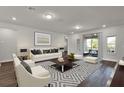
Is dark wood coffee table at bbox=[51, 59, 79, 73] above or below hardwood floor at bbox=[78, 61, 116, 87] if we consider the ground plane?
above

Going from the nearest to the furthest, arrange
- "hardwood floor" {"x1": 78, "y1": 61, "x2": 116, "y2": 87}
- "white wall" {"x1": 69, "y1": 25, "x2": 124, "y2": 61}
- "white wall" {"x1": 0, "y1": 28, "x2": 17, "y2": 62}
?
"hardwood floor" {"x1": 78, "y1": 61, "x2": 116, "y2": 87}, "white wall" {"x1": 0, "y1": 28, "x2": 17, "y2": 62}, "white wall" {"x1": 69, "y1": 25, "x2": 124, "y2": 61}

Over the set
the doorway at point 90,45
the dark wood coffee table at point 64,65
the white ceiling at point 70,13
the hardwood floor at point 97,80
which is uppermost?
the white ceiling at point 70,13

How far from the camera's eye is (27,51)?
5.64 metres

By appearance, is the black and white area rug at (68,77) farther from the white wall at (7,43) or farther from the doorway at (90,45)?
the doorway at (90,45)

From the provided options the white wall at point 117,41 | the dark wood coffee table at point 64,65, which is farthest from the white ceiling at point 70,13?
the dark wood coffee table at point 64,65

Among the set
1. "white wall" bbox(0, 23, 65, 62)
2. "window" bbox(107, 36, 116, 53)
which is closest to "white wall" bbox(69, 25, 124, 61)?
"window" bbox(107, 36, 116, 53)

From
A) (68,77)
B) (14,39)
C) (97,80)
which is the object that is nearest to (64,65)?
(68,77)

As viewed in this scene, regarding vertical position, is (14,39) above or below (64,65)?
above

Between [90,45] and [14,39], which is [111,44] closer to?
[90,45]

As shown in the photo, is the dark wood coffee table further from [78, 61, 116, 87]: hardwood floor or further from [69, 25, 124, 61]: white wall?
[69, 25, 124, 61]: white wall

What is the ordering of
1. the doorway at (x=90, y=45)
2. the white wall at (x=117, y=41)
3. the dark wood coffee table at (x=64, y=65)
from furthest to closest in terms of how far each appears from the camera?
the doorway at (x=90, y=45) < the white wall at (x=117, y=41) < the dark wood coffee table at (x=64, y=65)
